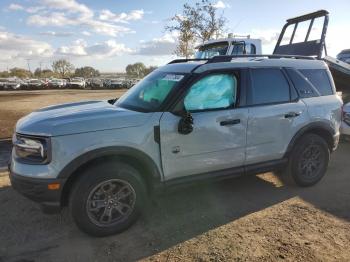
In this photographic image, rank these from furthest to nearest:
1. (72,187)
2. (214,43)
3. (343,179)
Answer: (214,43), (343,179), (72,187)

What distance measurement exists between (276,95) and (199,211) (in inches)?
75.7

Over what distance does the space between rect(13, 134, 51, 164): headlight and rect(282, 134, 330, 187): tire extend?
135 inches

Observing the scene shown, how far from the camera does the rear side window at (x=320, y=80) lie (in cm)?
534

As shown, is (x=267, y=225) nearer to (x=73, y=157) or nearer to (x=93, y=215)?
(x=93, y=215)

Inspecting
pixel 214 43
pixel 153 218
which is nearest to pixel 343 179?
pixel 153 218

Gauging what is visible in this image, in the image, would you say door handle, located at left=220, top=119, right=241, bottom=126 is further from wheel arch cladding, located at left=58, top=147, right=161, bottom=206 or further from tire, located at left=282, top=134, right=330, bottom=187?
tire, located at left=282, top=134, right=330, bottom=187

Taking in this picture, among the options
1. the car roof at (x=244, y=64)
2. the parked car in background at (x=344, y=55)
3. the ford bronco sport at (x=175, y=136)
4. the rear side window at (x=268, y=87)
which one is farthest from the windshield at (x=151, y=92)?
the parked car in background at (x=344, y=55)

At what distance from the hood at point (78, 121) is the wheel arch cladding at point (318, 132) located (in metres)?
2.33

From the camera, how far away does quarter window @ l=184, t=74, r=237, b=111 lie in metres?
4.25

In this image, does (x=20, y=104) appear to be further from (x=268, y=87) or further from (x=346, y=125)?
(x=268, y=87)

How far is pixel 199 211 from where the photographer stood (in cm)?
456

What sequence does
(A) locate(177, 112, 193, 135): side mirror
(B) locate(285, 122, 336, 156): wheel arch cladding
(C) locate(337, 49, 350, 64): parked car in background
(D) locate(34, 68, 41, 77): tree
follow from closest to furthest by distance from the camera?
(A) locate(177, 112, 193, 135): side mirror → (B) locate(285, 122, 336, 156): wheel arch cladding → (C) locate(337, 49, 350, 64): parked car in background → (D) locate(34, 68, 41, 77): tree

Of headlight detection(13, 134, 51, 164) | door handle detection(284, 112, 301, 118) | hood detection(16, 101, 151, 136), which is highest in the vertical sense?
hood detection(16, 101, 151, 136)

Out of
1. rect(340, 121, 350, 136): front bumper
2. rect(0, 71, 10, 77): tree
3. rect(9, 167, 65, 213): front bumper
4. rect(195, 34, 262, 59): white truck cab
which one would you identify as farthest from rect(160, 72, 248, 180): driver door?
rect(0, 71, 10, 77): tree
